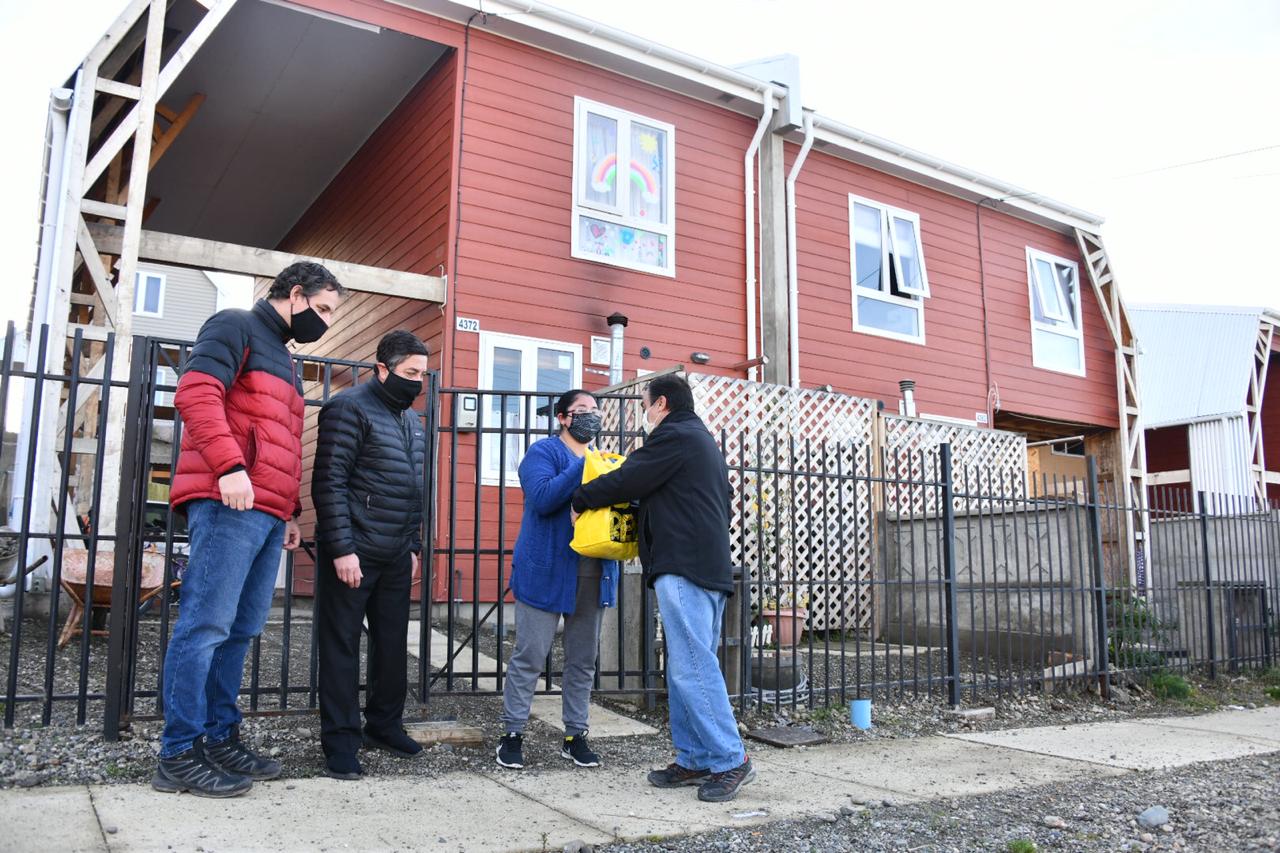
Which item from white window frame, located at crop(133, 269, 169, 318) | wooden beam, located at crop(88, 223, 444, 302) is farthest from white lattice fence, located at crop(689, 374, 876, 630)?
white window frame, located at crop(133, 269, 169, 318)

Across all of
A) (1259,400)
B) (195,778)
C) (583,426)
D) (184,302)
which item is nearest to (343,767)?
(195,778)

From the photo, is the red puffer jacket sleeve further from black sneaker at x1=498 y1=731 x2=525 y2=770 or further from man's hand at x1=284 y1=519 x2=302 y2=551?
black sneaker at x1=498 y1=731 x2=525 y2=770

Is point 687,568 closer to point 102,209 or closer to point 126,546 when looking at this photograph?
point 126,546

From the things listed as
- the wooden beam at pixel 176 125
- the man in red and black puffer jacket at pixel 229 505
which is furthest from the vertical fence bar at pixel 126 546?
the wooden beam at pixel 176 125

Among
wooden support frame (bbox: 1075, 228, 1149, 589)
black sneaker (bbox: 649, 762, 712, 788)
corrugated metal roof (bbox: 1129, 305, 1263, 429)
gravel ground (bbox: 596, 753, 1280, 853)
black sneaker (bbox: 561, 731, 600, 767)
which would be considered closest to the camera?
gravel ground (bbox: 596, 753, 1280, 853)

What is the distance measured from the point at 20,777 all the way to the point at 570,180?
8120mm

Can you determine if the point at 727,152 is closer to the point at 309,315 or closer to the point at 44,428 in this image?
the point at 44,428

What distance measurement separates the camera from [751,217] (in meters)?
11.6

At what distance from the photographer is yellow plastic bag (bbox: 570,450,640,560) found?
4.05 meters

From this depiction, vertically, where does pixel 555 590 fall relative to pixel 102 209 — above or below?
below

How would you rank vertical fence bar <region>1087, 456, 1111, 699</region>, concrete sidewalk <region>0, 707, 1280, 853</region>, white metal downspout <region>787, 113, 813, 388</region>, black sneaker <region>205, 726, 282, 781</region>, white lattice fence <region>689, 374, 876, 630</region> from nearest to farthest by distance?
1. concrete sidewalk <region>0, 707, 1280, 853</region>
2. black sneaker <region>205, 726, 282, 781</region>
3. vertical fence bar <region>1087, 456, 1111, 699</region>
4. white lattice fence <region>689, 374, 876, 630</region>
5. white metal downspout <region>787, 113, 813, 388</region>

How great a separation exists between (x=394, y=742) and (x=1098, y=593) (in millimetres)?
5219

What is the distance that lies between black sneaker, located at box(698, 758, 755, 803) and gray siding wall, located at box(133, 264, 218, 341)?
83.5 ft

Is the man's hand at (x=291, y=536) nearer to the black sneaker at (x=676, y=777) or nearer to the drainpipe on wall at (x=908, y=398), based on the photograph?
the black sneaker at (x=676, y=777)
